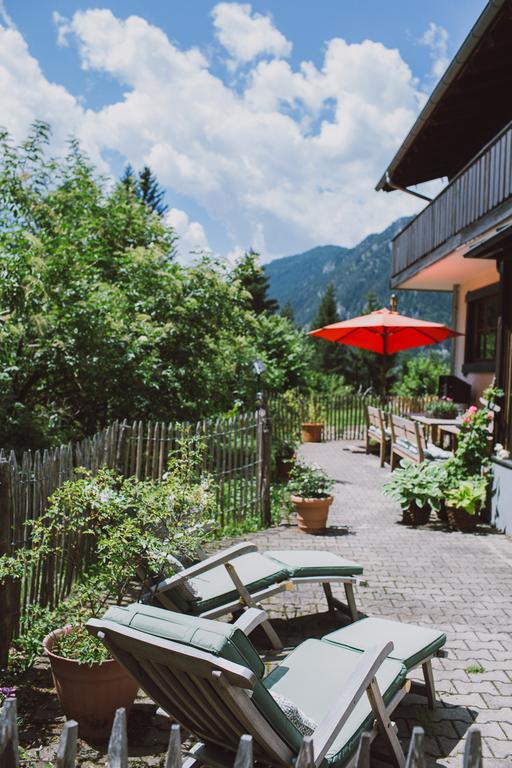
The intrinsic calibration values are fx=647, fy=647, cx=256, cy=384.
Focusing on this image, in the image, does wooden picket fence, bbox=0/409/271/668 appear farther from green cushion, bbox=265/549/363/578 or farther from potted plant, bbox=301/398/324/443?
potted plant, bbox=301/398/324/443

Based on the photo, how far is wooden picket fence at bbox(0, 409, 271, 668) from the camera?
4082 mm

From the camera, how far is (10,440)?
753 cm

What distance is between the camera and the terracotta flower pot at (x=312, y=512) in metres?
7.68

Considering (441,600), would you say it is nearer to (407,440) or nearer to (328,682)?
(328,682)

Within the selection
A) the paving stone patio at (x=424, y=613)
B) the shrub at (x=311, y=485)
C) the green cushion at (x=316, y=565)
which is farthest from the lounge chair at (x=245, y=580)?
the shrub at (x=311, y=485)

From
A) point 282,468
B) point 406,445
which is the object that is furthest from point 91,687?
point 406,445

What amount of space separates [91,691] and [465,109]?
14.7 metres

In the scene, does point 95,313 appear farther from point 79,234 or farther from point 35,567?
point 35,567

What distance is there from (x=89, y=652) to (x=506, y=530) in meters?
5.86

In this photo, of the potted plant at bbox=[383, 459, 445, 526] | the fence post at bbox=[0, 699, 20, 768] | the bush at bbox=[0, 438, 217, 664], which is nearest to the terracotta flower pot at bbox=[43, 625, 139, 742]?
the bush at bbox=[0, 438, 217, 664]

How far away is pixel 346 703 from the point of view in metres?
2.45

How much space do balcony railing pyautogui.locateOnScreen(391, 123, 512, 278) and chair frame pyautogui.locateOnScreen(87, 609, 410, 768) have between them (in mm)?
8596

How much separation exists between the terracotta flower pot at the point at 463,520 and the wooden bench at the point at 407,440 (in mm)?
1321

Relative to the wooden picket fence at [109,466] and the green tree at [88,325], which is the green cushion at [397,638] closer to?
the wooden picket fence at [109,466]
